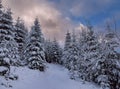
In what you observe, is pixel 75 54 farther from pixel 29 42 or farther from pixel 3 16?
pixel 3 16

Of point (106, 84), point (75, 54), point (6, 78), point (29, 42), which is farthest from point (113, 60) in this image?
point (75, 54)

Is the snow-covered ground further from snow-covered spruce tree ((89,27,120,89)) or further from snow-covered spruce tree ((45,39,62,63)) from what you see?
snow-covered spruce tree ((45,39,62,63))

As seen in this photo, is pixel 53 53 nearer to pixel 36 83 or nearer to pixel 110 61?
pixel 36 83

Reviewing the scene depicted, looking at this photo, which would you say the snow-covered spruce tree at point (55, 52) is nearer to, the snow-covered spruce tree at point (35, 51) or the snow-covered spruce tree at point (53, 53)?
the snow-covered spruce tree at point (53, 53)

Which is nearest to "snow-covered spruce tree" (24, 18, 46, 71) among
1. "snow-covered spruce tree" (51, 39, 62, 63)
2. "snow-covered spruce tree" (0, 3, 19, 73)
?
"snow-covered spruce tree" (0, 3, 19, 73)

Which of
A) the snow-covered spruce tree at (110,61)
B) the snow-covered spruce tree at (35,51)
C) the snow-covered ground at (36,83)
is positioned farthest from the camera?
the snow-covered spruce tree at (35,51)

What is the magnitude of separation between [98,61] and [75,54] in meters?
22.8

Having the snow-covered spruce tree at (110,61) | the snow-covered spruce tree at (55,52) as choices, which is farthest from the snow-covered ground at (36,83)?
the snow-covered spruce tree at (55,52)

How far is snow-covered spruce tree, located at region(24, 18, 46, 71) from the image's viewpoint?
36.1 m

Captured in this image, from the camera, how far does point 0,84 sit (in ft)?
58.6

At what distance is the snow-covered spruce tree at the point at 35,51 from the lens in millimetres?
36062

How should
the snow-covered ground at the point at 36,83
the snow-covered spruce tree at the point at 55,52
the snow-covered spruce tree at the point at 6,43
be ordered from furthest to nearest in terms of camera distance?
the snow-covered spruce tree at the point at 55,52 < the snow-covered spruce tree at the point at 6,43 < the snow-covered ground at the point at 36,83

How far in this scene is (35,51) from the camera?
121ft

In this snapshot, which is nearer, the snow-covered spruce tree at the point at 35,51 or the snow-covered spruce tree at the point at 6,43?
the snow-covered spruce tree at the point at 6,43
